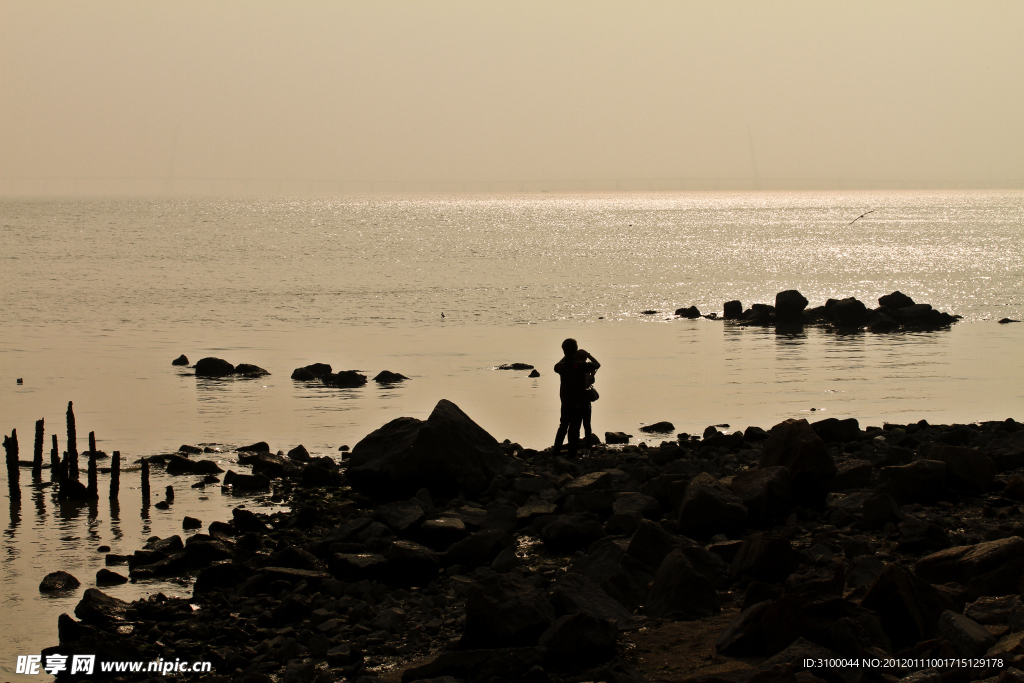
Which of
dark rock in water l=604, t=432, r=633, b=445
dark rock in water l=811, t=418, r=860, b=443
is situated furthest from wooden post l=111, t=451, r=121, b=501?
dark rock in water l=811, t=418, r=860, b=443

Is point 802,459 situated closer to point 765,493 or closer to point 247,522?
point 765,493

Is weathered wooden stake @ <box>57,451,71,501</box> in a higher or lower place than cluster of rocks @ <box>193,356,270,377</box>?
lower

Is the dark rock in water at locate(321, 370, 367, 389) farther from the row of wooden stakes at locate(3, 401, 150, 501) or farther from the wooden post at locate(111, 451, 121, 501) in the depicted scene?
the wooden post at locate(111, 451, 121, 501)

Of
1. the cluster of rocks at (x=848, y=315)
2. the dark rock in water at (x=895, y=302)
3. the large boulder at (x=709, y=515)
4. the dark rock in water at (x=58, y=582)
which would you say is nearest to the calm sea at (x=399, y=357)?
the dark rock in water at (x=58, y=582)

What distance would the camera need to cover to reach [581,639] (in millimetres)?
9391

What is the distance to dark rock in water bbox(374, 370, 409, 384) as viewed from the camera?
37125 millimetres

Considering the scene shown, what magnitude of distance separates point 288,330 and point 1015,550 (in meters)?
53.1

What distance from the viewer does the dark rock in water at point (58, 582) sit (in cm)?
1399

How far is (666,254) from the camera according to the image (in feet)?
491

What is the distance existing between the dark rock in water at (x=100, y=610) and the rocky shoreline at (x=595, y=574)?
0.08 ft

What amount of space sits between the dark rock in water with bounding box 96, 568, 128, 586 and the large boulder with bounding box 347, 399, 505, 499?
4562 millimetres

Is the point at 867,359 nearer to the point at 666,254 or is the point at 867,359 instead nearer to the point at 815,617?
the point at 815,617

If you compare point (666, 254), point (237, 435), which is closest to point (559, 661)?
point (237, 435)

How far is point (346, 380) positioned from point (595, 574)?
84.6 feet
